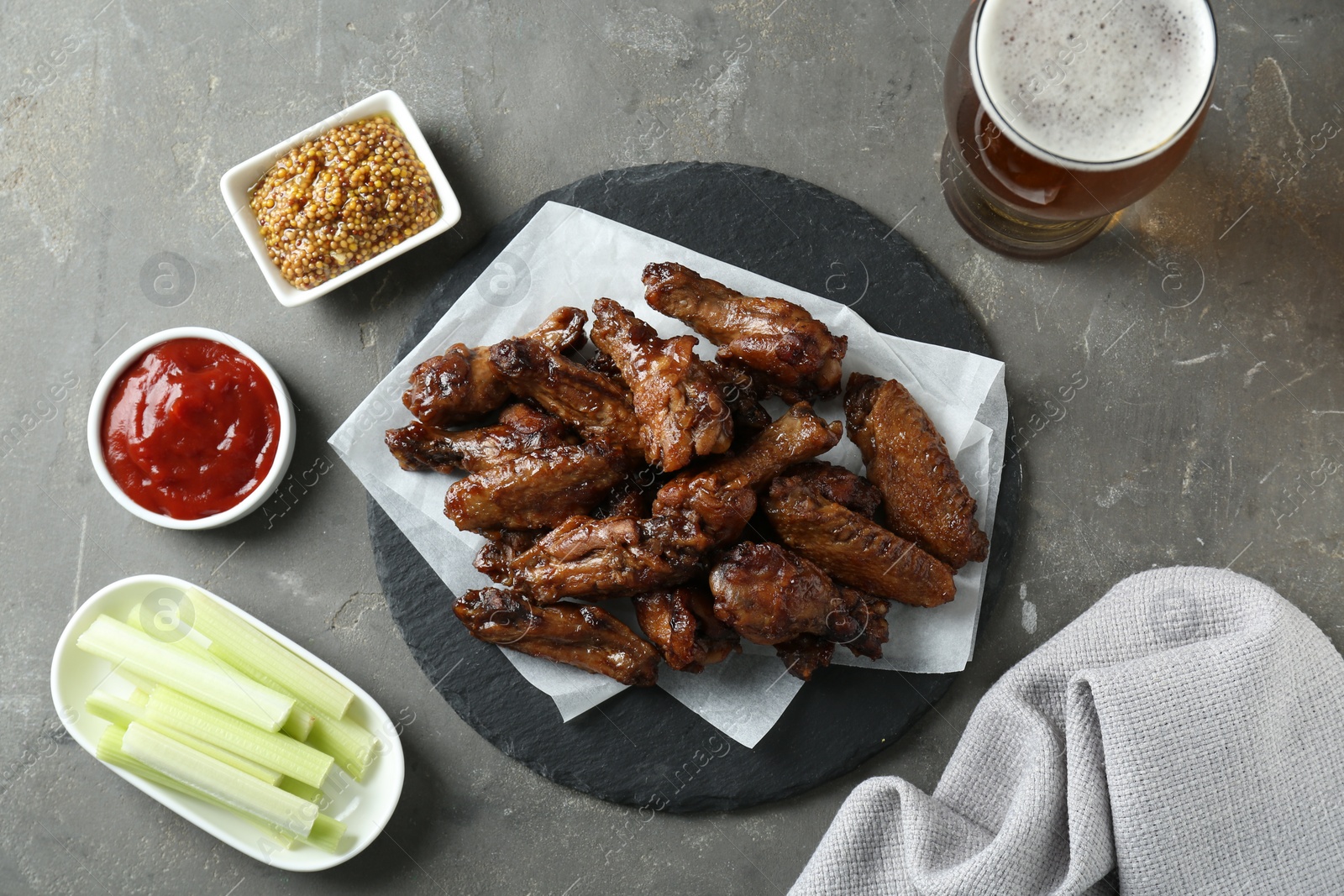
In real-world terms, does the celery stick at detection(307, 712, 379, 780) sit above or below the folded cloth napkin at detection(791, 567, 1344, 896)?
above

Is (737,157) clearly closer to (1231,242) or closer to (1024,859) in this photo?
(1231,242)

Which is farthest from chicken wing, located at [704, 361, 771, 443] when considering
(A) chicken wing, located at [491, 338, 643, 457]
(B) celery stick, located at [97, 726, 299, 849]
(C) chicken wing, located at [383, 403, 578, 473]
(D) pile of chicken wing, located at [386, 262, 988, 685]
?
(B) celery stick, located at [97, 726, 299, 849]

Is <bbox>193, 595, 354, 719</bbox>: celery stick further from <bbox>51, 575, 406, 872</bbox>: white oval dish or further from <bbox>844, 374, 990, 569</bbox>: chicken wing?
<bbox>844, 374, 990, 569</bbox>: chicken wing

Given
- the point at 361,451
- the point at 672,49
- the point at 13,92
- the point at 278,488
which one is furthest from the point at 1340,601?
the point at 13,92

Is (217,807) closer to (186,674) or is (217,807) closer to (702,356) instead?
(186,674)

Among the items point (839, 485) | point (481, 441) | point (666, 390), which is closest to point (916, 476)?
point (839, 485)

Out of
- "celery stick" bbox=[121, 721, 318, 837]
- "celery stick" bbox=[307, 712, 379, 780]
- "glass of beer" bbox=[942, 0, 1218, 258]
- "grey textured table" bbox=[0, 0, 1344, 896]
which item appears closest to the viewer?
"glass of beer" bbox=[942, 0, 1218, 258]

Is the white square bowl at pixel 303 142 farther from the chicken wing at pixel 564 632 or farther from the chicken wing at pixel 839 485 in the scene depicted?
the chicken wing at pixel 839 485

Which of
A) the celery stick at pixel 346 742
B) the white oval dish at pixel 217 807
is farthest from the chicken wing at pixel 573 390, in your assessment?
the celery stick at pixel 346 742
